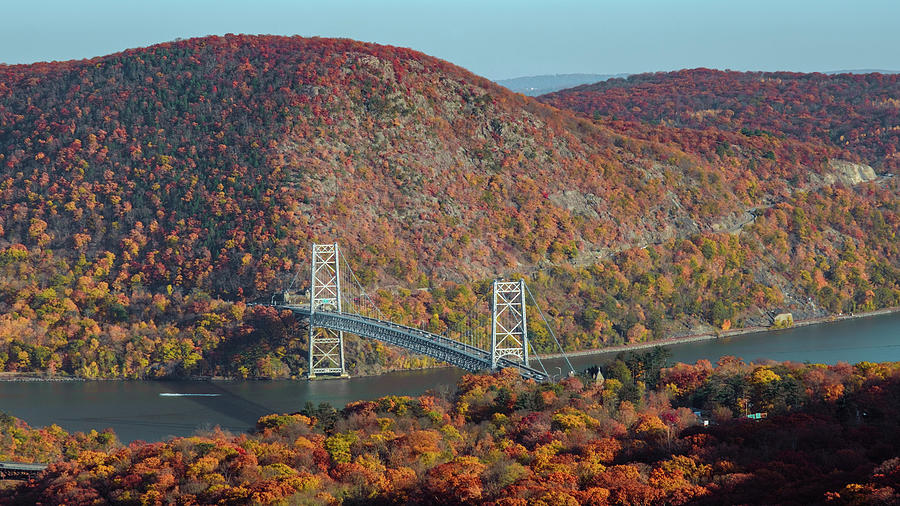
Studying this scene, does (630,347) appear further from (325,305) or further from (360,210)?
(360,210)

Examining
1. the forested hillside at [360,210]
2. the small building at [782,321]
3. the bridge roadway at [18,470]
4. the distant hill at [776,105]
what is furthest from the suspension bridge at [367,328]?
the distant hill at [776,105]

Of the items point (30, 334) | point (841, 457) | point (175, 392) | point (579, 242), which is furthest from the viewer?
point (579, 242)

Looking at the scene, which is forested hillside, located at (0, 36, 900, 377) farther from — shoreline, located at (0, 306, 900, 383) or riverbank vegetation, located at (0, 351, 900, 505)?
riverbank vegetation, located at (0, 351, 900, 505)

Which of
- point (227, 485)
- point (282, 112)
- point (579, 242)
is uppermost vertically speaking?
point (282, 112)

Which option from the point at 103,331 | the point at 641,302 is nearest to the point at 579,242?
→ the point at 641,302

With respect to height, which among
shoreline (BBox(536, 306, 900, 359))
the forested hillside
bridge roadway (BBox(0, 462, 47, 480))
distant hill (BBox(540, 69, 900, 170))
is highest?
distant hill (BBox(540, 69, 900, 170))

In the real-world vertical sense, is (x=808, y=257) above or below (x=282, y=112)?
below

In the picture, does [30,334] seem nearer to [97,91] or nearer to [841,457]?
[97,91]

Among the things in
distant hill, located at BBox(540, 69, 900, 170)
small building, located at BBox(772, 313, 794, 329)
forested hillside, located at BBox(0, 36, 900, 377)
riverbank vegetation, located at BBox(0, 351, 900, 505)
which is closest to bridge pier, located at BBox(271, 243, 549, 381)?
forested hillside, located at BBox(0, 36, 900, 377)
